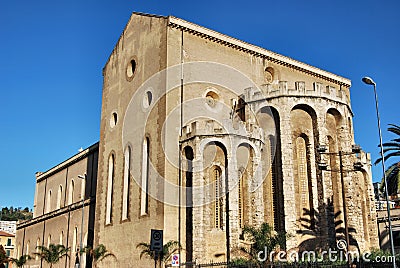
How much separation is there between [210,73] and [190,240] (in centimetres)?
1205

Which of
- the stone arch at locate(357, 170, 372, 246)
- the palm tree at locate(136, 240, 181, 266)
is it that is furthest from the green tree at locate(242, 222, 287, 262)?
the stone arch at locate(357, 170, 372, 246)

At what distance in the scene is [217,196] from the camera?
26.7 meters

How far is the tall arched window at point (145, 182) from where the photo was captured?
96.7 feet

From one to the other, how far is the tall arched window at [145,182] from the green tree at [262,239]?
23.5 ft

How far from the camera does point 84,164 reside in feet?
145

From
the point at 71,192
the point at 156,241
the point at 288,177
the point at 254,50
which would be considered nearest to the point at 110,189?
the point at 71,192

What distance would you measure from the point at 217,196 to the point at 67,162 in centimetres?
2584

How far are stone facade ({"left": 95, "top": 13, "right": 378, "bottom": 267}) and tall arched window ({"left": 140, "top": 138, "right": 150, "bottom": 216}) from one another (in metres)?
0.07

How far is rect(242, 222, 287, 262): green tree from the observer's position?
80.5 ft

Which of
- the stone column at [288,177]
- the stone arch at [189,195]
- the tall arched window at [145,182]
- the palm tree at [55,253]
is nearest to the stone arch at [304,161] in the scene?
the stone column at [288,177]

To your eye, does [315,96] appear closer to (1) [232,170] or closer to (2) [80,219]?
(1) [232,170]

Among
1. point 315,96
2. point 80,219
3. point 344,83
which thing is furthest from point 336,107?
point 80,219

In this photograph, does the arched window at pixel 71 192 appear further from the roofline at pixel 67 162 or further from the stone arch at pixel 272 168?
the stone arch at pixel 272 168

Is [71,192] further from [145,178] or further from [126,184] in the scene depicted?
[145,178]
